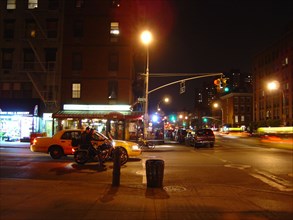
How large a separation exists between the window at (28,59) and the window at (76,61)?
4.13 metres

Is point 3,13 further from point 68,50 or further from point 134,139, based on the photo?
point 134,139

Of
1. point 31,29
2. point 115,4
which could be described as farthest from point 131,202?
point 31,29

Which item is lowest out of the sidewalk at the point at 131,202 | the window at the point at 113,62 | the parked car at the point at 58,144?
the sidewalk at the point at 131,202

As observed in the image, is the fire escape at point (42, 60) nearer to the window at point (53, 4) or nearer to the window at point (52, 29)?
the window at point (52, 29)

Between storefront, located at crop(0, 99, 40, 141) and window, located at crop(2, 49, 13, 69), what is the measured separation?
3.70m

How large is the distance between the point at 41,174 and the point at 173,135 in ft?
131

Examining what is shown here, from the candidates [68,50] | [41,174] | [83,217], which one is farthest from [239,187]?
[68,50]

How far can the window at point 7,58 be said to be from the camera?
38312 mm

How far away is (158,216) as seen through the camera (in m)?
7.63

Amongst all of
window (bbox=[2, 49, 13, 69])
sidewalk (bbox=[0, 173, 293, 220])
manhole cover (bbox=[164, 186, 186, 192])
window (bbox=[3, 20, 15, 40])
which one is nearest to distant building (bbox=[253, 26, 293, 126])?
window (bbox=[2, 49, 13, 69])

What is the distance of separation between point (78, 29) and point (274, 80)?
60046mm

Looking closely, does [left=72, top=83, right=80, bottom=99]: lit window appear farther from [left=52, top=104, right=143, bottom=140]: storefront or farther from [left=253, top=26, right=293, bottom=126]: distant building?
[left=253, top=26, right=293, bottom=126]: distant building

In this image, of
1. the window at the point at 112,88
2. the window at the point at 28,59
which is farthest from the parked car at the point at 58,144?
the window at the point at 28,59

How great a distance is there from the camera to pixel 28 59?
126 feet
